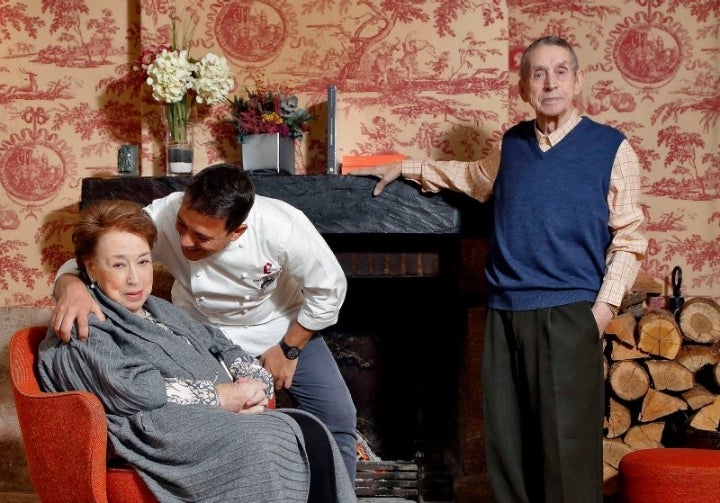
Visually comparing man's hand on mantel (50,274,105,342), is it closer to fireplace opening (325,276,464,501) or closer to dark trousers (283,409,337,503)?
dark trousers (283,409,337,503)

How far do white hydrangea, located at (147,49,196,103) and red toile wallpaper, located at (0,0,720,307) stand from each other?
206 mm

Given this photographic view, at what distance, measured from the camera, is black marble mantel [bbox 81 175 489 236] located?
9.32 ft

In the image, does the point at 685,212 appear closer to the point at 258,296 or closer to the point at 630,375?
the point at 630,375

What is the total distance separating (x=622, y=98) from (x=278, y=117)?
4.19 ft

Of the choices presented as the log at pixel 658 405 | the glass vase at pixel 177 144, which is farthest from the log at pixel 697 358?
Result: the glass vase at pixel 177 144

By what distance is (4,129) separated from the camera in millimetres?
3336

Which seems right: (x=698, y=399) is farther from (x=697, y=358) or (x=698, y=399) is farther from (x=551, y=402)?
(x=551, y=402)

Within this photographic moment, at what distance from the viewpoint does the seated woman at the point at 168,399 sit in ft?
6.30

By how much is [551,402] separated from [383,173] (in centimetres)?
91

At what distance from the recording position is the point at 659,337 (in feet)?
9.46

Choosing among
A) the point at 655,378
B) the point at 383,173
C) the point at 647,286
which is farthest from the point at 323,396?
the point at 647,286

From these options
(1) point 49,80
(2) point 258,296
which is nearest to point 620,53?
(2) point 258,296

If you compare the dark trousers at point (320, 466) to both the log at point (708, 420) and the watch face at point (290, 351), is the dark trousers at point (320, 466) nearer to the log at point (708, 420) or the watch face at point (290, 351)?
the watch face at point (290, 351)

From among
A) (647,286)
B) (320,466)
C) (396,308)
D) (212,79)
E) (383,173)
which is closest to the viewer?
(320,466)
